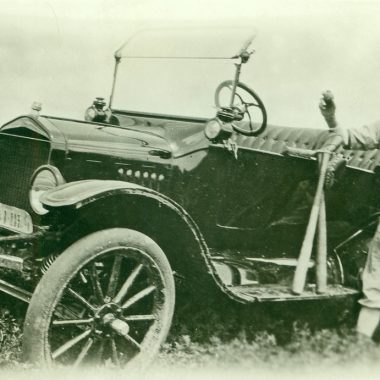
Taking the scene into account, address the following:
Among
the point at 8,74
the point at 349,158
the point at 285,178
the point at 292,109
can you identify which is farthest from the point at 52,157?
the point at 349,158

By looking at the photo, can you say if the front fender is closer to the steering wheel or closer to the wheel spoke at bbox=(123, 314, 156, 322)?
the wheel spoke at bbox=(123, 314, 156, 322)

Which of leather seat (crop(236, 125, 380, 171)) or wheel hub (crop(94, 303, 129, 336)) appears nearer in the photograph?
wheel hub (crop(94, 303, 129, 336))

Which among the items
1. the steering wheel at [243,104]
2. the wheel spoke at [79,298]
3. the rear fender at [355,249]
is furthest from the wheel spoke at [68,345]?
the rear fender at [355,249]

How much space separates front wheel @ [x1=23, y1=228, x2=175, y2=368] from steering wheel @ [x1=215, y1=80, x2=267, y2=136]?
3.44 feet

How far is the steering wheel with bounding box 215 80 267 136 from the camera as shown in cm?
291

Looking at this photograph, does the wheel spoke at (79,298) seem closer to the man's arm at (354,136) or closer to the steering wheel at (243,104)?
the steering wheel at (243,104)

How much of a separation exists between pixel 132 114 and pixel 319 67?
4.26 feet

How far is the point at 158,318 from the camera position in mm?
2355

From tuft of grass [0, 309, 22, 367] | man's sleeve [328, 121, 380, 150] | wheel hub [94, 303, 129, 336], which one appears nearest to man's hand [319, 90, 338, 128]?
man's sleeve [328, 121, 380, 150]

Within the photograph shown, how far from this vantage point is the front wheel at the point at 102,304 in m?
1.99

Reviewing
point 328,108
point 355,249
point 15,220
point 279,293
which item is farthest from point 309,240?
point 15,220

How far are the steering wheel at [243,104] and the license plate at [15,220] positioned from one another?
4.28 ft

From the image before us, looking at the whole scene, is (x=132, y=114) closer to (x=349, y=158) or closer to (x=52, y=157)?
(x=52, y=157)

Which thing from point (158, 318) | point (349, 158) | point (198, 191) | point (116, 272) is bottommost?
point (158, 318)
